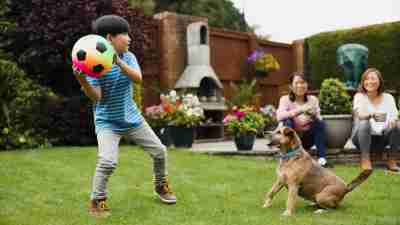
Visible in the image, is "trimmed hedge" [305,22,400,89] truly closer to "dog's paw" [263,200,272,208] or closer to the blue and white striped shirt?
"dog's paw" [263,200,272,208]

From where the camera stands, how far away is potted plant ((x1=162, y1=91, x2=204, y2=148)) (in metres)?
8.34

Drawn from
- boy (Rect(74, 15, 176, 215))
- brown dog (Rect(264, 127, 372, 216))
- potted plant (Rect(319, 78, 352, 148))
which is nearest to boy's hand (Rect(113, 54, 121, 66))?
boy (Rect(74, 15, 176, 215))

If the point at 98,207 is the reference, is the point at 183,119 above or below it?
above

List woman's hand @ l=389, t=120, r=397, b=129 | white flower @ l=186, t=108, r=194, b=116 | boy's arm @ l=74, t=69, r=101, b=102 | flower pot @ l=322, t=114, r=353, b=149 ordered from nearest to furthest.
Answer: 1. boy's arm @ l=74, t=69, r=101, b=102
2. woman's hand @ l=389, t=120, r=397, b=129
3. flower pot @ l=322, t=114, r=353, b=149
4. white flower @ l=186, t=108, r=194, b=116

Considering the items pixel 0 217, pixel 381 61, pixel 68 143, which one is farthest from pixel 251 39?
pixel 0 217

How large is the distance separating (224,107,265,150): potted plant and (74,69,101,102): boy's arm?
4447mm

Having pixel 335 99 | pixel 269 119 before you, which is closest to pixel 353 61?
pixel 335 99

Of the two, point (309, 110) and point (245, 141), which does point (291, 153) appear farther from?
point (245, 141)

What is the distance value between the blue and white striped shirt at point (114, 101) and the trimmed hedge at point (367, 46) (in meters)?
8.21

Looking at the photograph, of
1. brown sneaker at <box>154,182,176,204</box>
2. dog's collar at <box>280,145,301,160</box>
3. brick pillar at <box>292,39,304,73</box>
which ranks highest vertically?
brick pillar at <box>292,39,304,73</box>

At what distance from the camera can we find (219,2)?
23.9 m

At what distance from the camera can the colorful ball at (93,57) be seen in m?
3.03

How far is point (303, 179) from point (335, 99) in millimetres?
3397

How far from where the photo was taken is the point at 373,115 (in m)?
5.63
